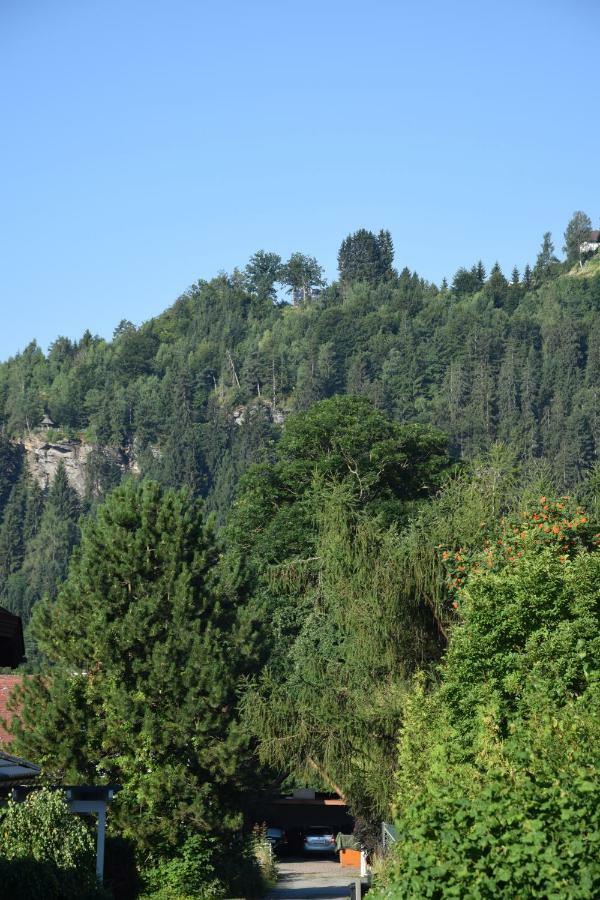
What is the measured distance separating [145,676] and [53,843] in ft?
36.2

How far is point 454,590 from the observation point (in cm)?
2670

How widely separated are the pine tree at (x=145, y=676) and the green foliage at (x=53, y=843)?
7594 millimetres

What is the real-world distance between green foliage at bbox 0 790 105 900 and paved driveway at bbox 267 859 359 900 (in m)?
9.11

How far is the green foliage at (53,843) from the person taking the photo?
21469 millimetres

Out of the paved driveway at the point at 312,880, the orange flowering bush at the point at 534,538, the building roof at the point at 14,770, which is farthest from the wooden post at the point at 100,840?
the building roof at the point at 14,770

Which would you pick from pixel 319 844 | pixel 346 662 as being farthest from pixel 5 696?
pixel 319 844

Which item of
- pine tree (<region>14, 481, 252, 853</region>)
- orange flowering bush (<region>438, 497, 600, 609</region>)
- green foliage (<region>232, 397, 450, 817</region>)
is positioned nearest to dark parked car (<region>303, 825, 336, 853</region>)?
green foliage (<region>232, 397, 450, 817</region>)

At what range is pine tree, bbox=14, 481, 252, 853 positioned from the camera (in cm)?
3384

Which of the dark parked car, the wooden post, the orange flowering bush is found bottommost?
the dark parked car

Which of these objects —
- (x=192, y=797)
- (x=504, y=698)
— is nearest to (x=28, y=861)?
(x=504, y=698)

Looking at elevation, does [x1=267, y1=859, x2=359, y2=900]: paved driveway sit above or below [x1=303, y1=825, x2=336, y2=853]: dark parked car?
above

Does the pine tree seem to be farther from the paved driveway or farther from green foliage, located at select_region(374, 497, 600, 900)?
green foliage, located at select_region(374, 497, 600, 900)

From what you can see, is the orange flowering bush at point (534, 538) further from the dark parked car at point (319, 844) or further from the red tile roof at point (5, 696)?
the dark parked car at point (319, 844)

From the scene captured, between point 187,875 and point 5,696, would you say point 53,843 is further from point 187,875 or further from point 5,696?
point 5,696
